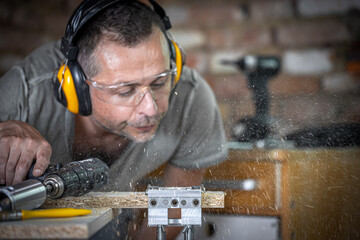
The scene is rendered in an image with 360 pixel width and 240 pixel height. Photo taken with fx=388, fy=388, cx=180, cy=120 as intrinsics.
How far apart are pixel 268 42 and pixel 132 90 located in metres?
0.97

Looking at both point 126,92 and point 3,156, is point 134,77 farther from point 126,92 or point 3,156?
point 3,156

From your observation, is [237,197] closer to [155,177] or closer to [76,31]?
[155,177]

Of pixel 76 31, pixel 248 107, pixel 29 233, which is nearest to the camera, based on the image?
pixel 29 233

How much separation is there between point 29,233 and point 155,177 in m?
0.90

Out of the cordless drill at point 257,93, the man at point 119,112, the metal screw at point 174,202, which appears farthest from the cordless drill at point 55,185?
the cordless drill at point 257,93

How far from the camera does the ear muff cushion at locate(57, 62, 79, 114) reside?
1.14 meters

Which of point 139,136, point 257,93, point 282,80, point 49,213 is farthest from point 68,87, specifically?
point 282,80

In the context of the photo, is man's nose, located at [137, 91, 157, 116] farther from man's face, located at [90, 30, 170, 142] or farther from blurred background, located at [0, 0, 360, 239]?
blurred background, located at [0, 0, 360, 239]

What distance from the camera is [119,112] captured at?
47.4 inches

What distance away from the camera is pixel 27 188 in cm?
74

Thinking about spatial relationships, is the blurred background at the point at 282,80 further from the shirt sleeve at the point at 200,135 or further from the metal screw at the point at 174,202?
the metal screw at the point at 174,202

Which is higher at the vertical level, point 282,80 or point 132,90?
point 132,90

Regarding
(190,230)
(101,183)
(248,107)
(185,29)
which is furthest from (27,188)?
(185,29)

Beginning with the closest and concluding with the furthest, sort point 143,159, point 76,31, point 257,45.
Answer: point 76,31 < point 143,159 < point 257,45
